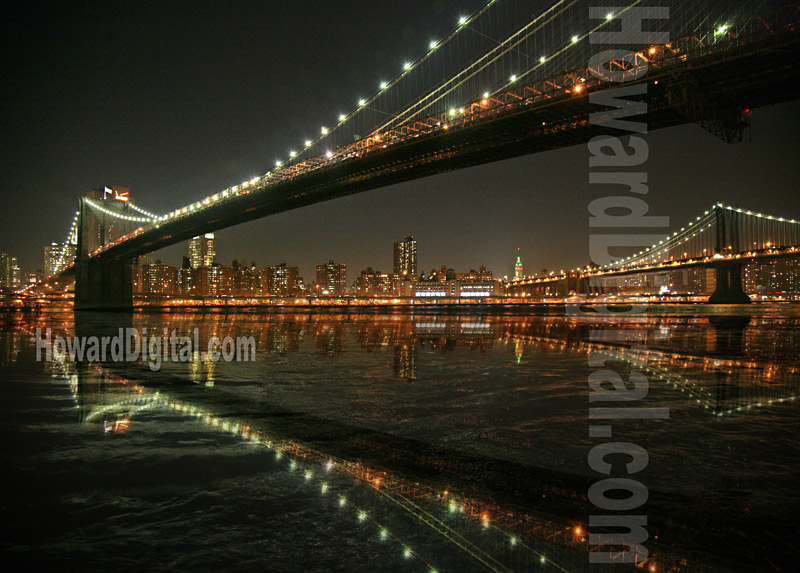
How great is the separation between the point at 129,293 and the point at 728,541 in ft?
209

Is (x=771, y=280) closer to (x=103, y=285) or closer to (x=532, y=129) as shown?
(x=532, y=129)

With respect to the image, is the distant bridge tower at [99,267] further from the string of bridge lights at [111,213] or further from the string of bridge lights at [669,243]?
the string of bridge lights at [669,243]

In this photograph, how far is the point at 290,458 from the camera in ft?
13.9

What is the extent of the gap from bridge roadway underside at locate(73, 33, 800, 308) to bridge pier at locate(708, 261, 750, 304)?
147ft

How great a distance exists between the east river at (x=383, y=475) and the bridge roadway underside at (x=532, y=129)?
1564 cm

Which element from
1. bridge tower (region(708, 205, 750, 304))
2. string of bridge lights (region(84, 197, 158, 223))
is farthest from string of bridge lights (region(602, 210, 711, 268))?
string of bridge lights (region(84, 197, 158, 223))

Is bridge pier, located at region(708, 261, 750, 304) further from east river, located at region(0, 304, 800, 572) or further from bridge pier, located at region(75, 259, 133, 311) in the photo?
bridge pier, located at region(75, 259, 133, 311)

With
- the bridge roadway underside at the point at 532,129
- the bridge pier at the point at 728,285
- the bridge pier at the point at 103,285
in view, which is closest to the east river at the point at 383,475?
the bridge roadway underside at the point at 532,129

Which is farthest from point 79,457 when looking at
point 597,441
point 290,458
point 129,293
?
point 129,293

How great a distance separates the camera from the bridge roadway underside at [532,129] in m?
19.0

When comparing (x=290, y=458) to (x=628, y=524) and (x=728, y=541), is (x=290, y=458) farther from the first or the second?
(x=728, y=541)

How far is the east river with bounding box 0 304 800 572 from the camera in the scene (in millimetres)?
2730

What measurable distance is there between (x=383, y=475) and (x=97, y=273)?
6263 centimetres

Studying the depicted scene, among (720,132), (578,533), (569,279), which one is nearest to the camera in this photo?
(578,533)
